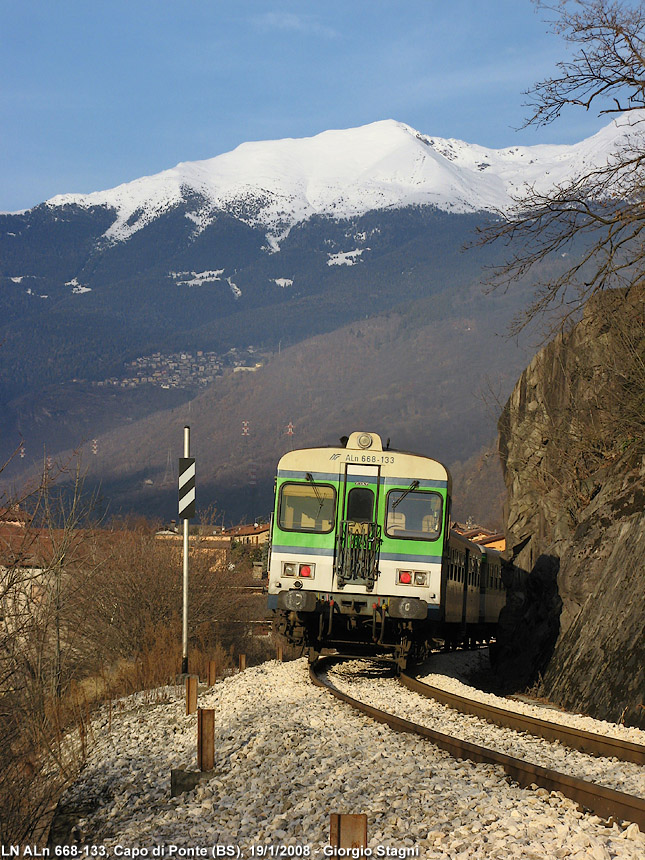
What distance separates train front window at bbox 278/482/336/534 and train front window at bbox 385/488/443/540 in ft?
3.06

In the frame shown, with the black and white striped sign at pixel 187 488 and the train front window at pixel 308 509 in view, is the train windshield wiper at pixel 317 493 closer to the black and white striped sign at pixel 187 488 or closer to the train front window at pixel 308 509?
the train front window at pixel 308 509

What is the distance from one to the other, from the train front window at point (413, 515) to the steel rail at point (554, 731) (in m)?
3.16

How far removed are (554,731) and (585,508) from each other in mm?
13333

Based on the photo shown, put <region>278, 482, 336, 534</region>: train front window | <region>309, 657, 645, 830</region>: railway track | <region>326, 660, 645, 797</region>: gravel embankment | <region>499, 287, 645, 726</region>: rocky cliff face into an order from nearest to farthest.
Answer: <region>309, 657, 645, 830</region>: railway track, <region>326, 660, 645, 797</region>: gravel embankment, <region>499, 287, 645, 726</region>: rocky cliff face, <region>278, 482, 336, 534</region>: train front window

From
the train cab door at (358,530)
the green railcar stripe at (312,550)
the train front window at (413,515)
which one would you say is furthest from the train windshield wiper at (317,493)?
the train front window at (413,515)

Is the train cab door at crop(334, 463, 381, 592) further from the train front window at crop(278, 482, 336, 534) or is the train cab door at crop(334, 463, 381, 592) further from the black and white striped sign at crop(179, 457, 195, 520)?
the black and white striped sign at crop(179, 457, 195, 520)

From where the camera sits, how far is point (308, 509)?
16.2 meters

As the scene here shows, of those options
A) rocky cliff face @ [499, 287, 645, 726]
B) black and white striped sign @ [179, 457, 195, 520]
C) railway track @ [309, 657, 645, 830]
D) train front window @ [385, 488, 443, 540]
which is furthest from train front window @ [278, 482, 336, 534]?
railway track @ [309, 657, 645, 830]

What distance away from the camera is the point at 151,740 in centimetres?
1098

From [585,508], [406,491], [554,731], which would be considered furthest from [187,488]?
[585,508]

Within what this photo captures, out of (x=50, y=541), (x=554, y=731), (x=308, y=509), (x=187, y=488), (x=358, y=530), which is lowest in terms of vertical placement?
Answer: (x=554, y=731)

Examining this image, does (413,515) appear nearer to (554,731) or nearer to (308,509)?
(308,509)

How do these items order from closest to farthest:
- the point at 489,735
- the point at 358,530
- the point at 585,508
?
1. the point at 489,735
2. the point at 358,530
3. the point at 585,508

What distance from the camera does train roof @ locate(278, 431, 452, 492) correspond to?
16219 mm
